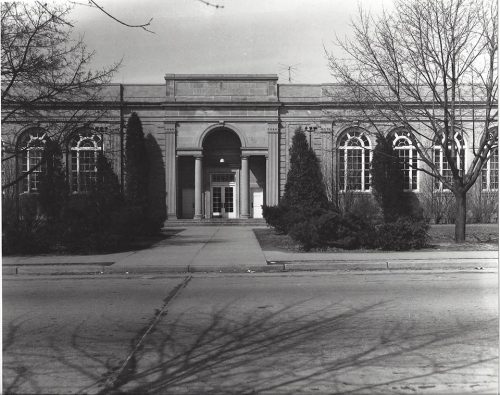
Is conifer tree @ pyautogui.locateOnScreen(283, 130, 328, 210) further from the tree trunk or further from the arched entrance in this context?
the tree trunk

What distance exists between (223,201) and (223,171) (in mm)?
2108

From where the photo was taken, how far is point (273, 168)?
111ft

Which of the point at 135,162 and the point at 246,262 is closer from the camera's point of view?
the point at 246,262

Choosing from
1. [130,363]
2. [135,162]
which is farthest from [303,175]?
[130,363]

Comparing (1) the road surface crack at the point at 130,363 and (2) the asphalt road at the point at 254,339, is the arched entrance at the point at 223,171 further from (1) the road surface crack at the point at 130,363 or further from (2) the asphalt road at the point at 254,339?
(1) the road surface crack at the point at 130,363

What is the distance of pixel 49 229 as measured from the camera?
1460 centimetres

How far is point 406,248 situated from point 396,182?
18471mm

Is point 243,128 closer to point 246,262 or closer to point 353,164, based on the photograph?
point 353,164

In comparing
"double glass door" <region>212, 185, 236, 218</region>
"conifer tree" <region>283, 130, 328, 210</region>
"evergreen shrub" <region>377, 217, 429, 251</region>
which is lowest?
"evergreen shrub" <region>377, 217, 429, 251</region>

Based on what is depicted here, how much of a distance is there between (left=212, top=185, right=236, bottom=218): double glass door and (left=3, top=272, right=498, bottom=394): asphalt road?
86.1ft

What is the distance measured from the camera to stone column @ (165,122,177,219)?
33.7m

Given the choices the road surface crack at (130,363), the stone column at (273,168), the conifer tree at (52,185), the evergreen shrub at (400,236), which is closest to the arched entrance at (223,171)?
the stone column at (273,168)

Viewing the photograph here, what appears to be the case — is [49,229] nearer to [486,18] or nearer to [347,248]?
[347,248]

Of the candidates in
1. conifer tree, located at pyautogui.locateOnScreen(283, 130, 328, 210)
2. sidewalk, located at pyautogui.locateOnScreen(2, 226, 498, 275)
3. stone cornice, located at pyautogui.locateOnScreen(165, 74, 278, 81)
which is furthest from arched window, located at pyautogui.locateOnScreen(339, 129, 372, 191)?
sidewalk, located at pyautogui.locateOnScreen(2, 226, 498, 275)
